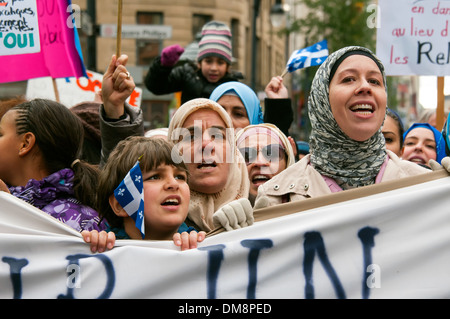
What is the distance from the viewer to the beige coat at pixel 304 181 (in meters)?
2.73

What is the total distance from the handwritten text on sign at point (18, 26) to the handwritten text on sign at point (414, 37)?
7.79ft

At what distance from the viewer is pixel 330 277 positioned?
2.41 m

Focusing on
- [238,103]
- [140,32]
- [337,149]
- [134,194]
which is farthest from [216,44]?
[134,194]

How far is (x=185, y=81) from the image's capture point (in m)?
5.25

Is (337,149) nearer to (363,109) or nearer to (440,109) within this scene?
(363,109)

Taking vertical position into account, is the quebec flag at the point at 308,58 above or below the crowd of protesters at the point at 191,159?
above

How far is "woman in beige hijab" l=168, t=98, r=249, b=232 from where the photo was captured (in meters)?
3.02

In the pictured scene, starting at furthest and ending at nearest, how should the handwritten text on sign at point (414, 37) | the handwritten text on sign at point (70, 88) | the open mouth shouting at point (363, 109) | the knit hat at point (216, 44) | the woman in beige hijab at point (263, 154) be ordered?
the handwritten text on sign at point (70, 88)
the knit hat at point (216, 44)
the handwritten text on sign at point (414, 37)
the woman in beige hijab at point (263, 154)
the open mouth shouting at point (363, 109)

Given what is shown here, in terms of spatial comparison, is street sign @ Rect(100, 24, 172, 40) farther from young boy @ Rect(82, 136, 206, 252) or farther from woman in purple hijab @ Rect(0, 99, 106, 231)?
young boy @ Rect(82, 136, 206, 252)

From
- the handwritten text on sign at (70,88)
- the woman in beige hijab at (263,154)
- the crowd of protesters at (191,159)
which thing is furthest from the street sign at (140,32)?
the woman in beige hijab at (263,154)

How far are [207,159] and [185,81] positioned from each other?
232cm

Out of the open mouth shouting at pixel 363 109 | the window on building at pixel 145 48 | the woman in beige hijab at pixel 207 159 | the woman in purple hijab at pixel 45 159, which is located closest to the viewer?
the open mouth shouting at pixel 363 109

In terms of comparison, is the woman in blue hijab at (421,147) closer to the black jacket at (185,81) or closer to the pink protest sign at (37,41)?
the black jacket at (185,81)
